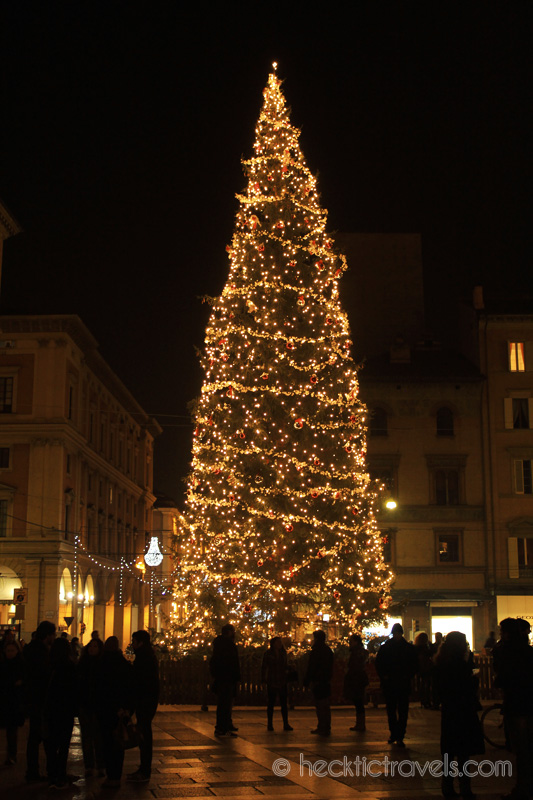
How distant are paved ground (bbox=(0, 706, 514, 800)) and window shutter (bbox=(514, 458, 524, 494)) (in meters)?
32.1

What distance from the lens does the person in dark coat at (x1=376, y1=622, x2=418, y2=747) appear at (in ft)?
48.0

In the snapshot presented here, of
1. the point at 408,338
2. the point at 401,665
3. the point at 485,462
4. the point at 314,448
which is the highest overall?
the point at 408,338

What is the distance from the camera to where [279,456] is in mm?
24516

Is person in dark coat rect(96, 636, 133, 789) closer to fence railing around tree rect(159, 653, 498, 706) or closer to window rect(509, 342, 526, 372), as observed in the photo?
fence railing around tree rect(159, 653, 498, 706)

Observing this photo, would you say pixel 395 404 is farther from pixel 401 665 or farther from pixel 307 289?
pixel 401 665

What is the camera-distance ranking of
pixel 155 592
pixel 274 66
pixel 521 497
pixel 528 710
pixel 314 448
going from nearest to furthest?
1. pixel 528 710
2. pixel 314 448
3. pixel 274 66
4. pixel 521 497
5. pixel 155 592

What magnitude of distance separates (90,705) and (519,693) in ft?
16.1

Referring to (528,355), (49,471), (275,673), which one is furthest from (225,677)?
(528,355)

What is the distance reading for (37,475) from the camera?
51.0 meters

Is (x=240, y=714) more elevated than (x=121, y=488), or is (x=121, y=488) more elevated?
(x=121, y=488)

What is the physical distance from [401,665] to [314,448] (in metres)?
10.2

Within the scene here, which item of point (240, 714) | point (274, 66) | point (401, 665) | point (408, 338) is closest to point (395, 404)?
point (408, 338)

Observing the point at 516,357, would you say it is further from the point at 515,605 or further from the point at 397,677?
the point at 397,677
